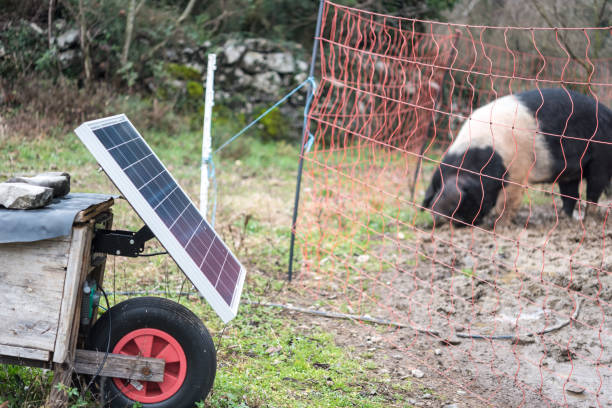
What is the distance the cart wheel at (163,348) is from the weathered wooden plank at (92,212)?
41 cm

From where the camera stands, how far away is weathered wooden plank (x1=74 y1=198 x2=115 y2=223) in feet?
7.11

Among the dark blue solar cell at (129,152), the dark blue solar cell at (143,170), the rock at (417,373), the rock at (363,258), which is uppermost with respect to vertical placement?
the dark blue solar cell at (129,152)

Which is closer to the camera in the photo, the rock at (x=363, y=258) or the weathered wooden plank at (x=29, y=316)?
the weathered wooden plank at (x=29, y=316)

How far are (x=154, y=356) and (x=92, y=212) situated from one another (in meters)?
0.68

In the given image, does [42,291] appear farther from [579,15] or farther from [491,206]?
[579,15]

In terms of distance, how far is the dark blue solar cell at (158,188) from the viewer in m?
2.27

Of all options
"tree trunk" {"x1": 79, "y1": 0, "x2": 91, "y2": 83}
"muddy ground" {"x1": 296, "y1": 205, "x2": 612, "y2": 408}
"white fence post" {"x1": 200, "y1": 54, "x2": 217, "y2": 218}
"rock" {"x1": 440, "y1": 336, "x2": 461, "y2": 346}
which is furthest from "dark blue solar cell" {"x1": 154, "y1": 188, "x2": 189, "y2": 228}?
"tree trunk" {"x1": 79, "y1": 0, "x2": 91, "y2": 83}

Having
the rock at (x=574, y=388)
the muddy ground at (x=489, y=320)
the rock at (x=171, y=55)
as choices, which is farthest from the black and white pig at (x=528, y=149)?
the rock at (x=171, y=55)

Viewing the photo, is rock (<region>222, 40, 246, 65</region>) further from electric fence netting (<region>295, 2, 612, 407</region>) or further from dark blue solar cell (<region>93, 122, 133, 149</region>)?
dark blue solar cell (<region>93, 122, 133, 149</region>)

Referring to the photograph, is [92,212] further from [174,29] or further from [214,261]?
[174,29]

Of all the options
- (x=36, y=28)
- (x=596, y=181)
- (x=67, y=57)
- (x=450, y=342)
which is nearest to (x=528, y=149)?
(x=596, y=181)

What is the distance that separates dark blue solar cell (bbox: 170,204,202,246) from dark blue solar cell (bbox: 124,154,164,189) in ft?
0.74

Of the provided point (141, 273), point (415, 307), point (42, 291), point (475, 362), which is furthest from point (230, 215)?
point (42, 291)

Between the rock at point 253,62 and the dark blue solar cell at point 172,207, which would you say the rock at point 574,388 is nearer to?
the dark blue solar cell at point 172,207
